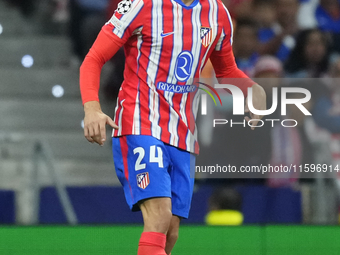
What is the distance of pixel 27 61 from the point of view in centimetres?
524

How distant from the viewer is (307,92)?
4.46 m

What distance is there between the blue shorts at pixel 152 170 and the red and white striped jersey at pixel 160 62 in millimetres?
35

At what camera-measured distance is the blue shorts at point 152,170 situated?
7.32 ft

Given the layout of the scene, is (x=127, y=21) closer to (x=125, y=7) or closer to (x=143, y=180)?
(x=125, y=7)

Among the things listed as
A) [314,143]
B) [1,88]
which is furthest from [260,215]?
[1,88]

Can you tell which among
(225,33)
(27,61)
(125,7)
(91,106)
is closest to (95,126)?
(91,106)

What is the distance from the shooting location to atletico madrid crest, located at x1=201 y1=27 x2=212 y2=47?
2389 millimetres

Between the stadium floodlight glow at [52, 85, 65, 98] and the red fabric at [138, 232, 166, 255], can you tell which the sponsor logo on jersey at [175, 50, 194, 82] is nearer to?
the red fabric at [138, 232, 166, 255]

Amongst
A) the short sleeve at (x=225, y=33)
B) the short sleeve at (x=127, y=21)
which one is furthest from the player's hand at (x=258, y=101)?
the short sleeve at (x=127, y=21)

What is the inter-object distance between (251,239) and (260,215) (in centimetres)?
82

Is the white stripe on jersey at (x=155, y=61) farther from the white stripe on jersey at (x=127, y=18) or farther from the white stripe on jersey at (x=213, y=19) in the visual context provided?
the white stripe on jersey at (x=213, y=19)

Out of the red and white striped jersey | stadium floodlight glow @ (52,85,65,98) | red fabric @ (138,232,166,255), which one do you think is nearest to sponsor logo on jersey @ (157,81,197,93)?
the red and white striped jersey

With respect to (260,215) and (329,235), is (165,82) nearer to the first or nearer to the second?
(329,235)

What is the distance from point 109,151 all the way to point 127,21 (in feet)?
8.74
